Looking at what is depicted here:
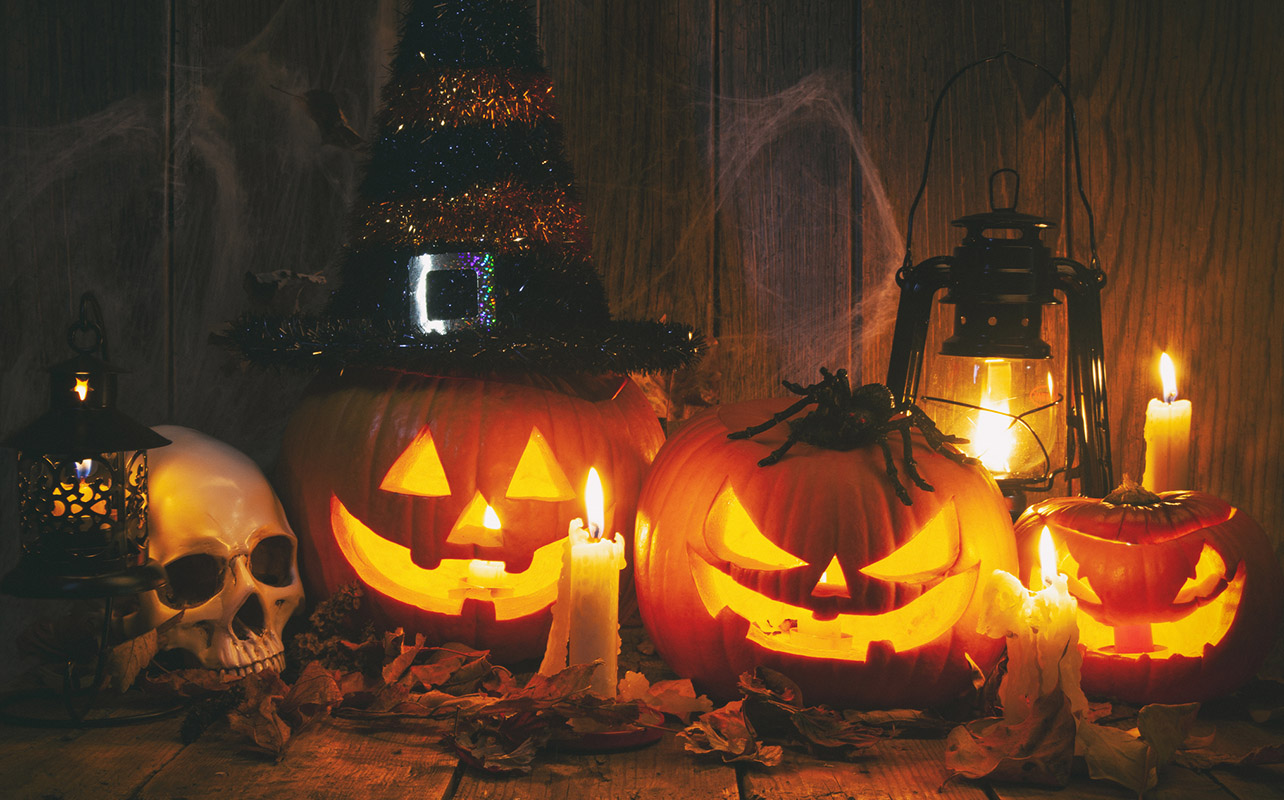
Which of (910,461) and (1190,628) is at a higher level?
(910,461)

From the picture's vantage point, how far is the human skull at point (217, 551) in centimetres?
172

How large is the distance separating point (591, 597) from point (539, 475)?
43cm

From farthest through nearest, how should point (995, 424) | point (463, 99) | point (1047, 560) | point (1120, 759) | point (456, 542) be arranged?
point (995, 424), point (463, 99), point (456, 542), point (1047, 560), point (1120, 759)

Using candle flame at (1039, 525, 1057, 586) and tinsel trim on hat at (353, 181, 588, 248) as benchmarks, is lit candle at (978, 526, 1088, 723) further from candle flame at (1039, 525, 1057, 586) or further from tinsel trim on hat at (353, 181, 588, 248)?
tinsel trim on hat at (353, 181, 588, 248)

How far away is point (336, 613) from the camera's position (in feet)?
6.07

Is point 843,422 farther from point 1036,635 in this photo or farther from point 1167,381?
A: point 1167,381

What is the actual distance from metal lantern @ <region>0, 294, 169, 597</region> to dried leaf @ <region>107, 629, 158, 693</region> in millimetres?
132

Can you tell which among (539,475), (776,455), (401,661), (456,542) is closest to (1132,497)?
(776,455)

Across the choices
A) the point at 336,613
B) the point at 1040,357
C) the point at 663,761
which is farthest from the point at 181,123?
the point at 1040,357

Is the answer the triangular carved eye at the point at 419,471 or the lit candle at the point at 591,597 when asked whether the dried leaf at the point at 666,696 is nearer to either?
the lit candle at the point at 591,597

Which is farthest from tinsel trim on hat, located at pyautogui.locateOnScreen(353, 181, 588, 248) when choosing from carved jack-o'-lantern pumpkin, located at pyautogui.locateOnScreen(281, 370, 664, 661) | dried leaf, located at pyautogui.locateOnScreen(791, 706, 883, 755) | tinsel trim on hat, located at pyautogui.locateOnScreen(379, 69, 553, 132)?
dried leaf, located at pyautogui.locateOnScreen(791, 706, 883, 755)

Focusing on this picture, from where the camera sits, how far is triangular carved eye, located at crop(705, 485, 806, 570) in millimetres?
1622

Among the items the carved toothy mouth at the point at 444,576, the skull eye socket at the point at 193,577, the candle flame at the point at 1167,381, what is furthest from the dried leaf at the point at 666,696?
the candle flame at the point at 1167,381

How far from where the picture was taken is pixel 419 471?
6.18 ft
